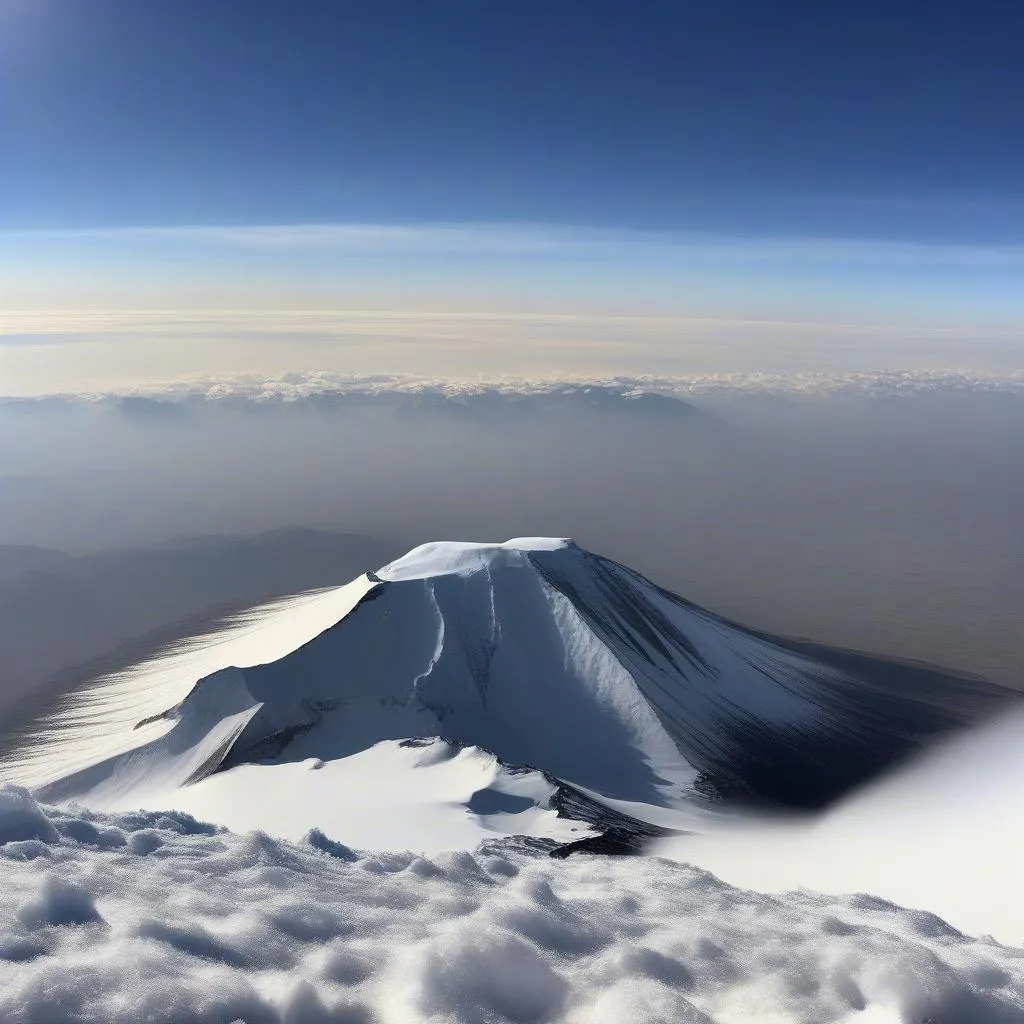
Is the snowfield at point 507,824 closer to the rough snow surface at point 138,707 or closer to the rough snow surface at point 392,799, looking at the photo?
the rough snow surface at point 392,799

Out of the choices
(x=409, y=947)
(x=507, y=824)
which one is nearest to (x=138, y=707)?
(x=507, y=824)

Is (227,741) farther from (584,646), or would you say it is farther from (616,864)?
(616,864)

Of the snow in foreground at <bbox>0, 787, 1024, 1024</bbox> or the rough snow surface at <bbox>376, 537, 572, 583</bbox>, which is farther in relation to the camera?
the rough snow surface at <bbox>376, 537, 572, 583</bbox>

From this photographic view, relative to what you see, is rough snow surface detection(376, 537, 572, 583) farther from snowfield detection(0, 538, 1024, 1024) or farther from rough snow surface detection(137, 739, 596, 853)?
rough snow surface detection(137, 739, 596, 853)

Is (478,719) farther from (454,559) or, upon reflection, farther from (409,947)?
(409,947)

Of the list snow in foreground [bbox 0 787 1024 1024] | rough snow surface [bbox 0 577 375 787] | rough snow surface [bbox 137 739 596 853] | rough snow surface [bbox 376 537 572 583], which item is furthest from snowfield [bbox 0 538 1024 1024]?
rough snow surface [bbox 0 577 375 787]

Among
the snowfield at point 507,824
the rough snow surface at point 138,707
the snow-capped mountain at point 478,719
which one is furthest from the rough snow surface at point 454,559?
the rough snow surface at point 138,707

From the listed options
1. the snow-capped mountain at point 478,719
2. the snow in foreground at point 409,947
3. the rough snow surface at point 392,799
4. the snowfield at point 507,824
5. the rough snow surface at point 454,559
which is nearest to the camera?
the snow in foreground at point 409,947
